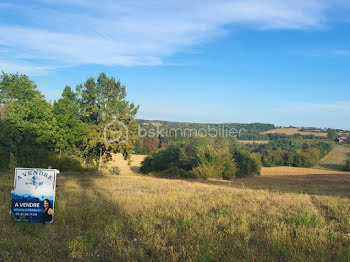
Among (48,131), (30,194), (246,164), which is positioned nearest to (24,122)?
(48,131)

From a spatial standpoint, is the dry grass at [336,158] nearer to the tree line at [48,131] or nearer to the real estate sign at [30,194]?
the tree line at [48,131]

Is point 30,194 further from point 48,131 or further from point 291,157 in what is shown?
point 291,157

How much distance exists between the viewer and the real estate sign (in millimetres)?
6438

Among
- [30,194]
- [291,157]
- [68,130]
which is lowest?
[291,157]

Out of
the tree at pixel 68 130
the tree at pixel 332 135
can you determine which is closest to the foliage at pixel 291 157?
the tree at pixel 332 135

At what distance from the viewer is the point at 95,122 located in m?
34.2

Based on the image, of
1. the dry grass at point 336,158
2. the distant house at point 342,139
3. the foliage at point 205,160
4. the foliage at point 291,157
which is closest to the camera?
the foliage at point 205,160

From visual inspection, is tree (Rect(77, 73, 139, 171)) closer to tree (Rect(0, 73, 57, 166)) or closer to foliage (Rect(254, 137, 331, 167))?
tree (Rect(0, 73, 57, 166))

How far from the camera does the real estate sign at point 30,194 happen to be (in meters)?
6.44

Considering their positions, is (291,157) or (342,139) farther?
(342,139)

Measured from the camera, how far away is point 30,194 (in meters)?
6.47

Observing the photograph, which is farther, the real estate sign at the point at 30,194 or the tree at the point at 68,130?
the tree at the point at 68,130

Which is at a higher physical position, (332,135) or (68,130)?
(332,135)

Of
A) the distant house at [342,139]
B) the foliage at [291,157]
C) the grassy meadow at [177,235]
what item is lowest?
the foliage at [291,157]
